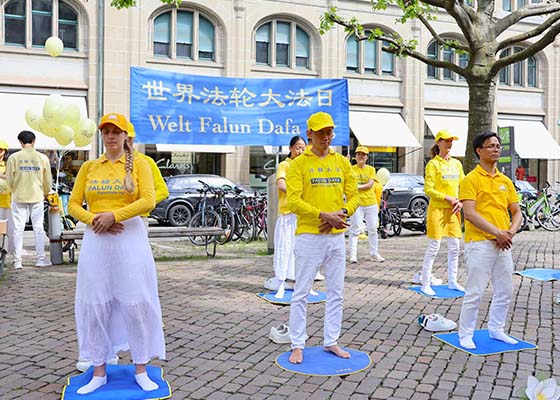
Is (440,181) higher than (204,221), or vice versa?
(440,181)

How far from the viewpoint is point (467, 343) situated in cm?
553

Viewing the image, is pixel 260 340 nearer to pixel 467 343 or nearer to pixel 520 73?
pixel 467 343

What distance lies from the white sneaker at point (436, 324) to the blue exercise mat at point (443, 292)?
150 centimetres

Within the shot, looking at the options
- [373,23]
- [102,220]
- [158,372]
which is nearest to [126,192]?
[102,220]

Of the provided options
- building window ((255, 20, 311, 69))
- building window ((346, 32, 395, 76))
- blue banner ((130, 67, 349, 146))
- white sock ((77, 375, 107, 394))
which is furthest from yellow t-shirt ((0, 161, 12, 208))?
building window ((346, 32, 395, 76))

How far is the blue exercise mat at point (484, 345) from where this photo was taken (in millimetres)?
5413

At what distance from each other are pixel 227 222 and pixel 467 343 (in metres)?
9.10

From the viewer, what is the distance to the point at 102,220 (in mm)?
4215

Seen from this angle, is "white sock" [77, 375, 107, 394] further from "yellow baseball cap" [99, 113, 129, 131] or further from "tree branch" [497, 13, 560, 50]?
"tree branch" [497, 13, 560, 50]

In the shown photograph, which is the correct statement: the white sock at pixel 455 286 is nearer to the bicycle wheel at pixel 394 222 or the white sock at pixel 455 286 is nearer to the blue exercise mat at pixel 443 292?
the blue exercise mat at pixel 443 292

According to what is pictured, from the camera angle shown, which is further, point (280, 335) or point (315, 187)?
point (280, 335)

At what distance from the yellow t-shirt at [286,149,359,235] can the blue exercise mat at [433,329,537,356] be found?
1563 millimetres

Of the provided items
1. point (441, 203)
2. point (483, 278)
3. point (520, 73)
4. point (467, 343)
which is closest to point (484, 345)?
point (467, 343)

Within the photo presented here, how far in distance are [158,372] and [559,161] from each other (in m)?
33.4
